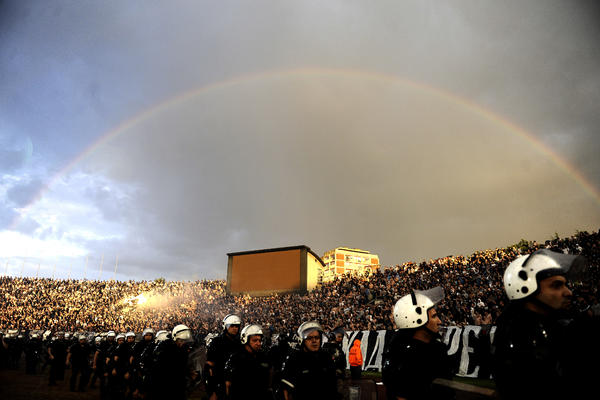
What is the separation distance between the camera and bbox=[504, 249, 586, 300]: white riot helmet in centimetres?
280

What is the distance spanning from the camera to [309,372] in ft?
18.3

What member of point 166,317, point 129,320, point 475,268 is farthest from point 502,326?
point 129,320

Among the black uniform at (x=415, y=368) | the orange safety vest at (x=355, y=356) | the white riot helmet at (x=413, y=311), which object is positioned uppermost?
the white riot helmet at (x=413, y=311)

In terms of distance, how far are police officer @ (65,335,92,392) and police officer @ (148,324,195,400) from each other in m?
12.3

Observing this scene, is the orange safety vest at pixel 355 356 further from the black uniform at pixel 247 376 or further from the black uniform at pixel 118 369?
the black uniform at pixel 118 369

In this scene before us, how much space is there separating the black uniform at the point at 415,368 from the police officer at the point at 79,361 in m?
17.6

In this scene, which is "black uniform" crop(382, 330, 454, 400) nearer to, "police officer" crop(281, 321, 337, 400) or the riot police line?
the riot police line

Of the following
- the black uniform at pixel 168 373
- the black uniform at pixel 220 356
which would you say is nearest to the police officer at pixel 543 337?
the black uniform at pixel 168 373

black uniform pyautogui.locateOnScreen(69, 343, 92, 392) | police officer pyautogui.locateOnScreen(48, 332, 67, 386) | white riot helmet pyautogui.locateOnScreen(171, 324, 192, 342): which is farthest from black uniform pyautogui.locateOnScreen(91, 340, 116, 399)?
white riot helmet pyautogui.locateOnScreen(171, 324, 192, 342)

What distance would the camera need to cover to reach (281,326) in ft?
105

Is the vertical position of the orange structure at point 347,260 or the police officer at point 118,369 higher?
the orange structure at point 347,260

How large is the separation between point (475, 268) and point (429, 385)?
73.9 ft

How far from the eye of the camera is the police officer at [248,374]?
5.74 meters

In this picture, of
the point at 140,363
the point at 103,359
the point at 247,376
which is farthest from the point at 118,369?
the point at 247,376
